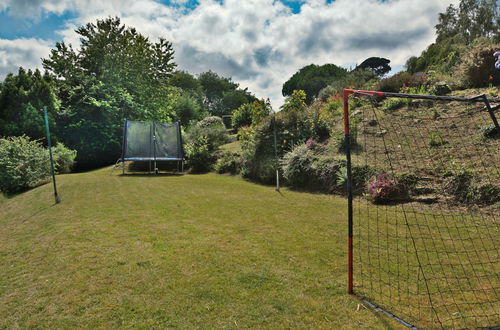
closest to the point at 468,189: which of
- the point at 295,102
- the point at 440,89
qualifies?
the point at 440,89

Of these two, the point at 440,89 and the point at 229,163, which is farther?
the point at 229,163

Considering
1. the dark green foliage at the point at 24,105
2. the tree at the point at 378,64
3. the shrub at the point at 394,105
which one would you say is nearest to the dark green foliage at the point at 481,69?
the shrub at the point at 394,105

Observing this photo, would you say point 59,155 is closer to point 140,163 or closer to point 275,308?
point 140,163

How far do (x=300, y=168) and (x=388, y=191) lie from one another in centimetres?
314

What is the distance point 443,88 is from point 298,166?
6670 mm

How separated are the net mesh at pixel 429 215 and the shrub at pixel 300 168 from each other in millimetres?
1399

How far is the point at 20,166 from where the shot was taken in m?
11.0

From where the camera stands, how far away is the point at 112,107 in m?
19.7

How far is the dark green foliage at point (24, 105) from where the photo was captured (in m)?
17.1

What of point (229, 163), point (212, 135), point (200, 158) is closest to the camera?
point (229, 163)

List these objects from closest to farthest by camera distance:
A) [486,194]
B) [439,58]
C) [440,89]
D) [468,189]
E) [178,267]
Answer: [178,267] < [486,194] < [468,189] < [440,89] < [439,58]

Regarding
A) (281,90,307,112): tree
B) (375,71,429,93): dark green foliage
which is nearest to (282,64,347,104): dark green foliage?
(375,71,429,93): dark green foliage

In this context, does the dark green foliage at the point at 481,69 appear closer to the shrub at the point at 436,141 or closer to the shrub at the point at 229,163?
the shrub at the point at 436,141

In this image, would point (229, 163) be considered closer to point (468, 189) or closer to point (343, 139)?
point (343, 139)
